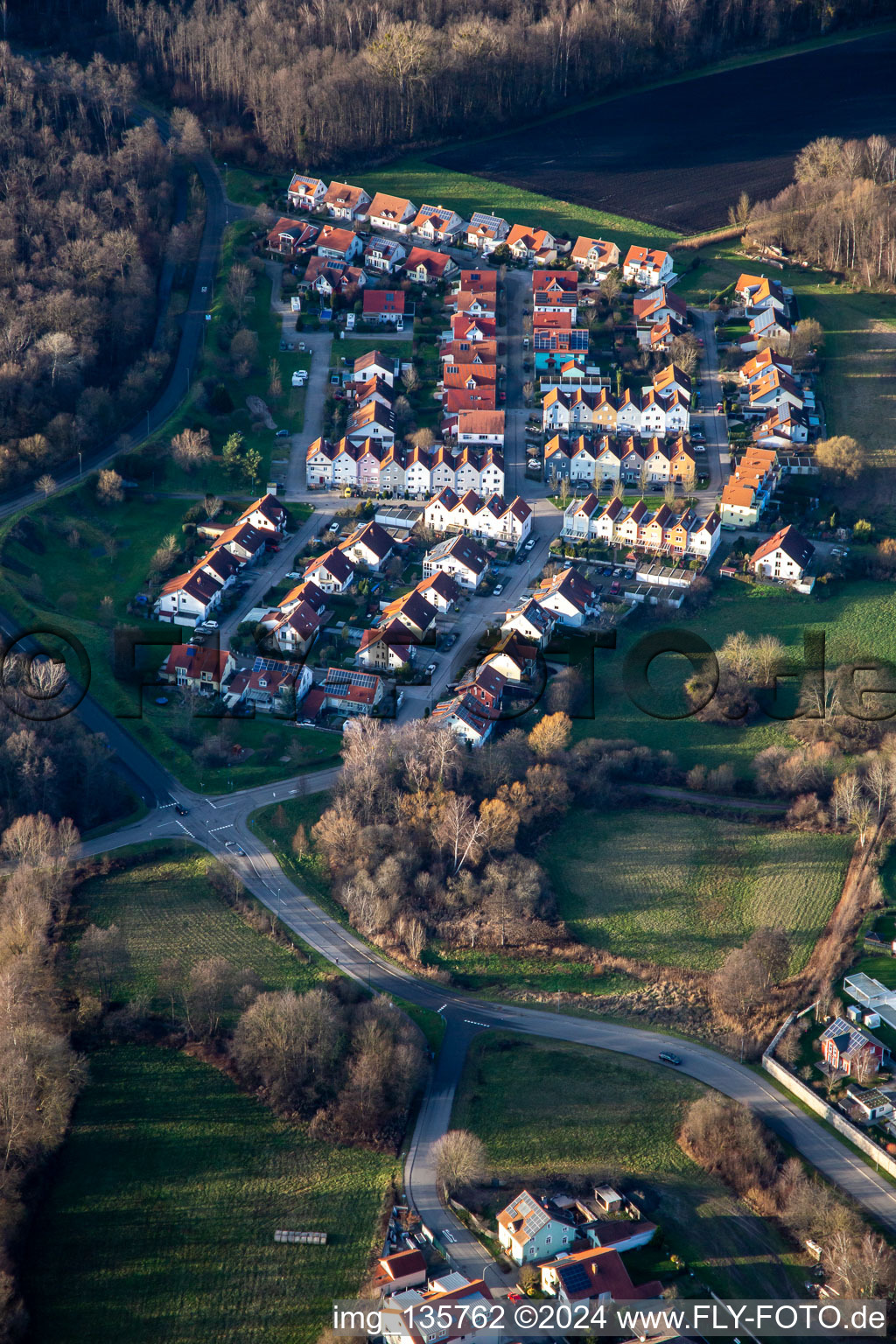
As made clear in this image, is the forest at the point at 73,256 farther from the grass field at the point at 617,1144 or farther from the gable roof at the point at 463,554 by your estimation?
the grass field at the point at 617,1144

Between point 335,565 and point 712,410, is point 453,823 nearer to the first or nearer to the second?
point 335,565

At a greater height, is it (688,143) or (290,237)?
(688,143)

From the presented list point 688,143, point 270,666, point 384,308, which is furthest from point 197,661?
point 688,143

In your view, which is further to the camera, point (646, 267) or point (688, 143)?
point (688, 143)

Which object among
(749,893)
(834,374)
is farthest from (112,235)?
(749,893)

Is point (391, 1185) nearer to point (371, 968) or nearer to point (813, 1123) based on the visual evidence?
point (371, 968)

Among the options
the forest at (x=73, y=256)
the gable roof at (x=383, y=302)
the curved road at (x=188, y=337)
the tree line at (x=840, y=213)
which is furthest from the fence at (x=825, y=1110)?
the tree line at (x=840, y=213)

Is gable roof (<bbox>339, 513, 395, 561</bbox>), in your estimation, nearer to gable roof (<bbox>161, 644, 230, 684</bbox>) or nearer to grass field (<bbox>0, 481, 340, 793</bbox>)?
grass field (<bbox>0, 481, 340, 793</bbox>)

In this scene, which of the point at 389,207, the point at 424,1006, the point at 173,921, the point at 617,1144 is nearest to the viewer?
the point at 617,1144
